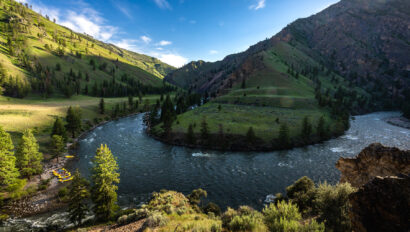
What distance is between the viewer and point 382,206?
1092 centimetres

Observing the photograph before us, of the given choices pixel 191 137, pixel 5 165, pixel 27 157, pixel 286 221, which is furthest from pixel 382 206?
pixel 191 137

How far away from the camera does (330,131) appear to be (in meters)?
87.0

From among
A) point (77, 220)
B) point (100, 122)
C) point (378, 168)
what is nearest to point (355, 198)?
point (378, 168)

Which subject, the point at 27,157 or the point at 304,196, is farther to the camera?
the point at 27,157

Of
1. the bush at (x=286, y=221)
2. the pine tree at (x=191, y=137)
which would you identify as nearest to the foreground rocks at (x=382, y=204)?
the bush at (x=286, y=221)

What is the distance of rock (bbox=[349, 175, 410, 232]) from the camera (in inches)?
403

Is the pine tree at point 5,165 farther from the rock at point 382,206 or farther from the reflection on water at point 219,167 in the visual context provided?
the rock at point 382,206

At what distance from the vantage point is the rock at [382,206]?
1023cm

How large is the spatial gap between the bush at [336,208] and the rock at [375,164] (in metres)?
10.9

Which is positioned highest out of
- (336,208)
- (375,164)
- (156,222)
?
(375,164)

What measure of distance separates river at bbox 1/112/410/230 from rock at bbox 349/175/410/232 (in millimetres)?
27753

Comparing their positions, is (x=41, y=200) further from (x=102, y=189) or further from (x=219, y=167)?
(x=219, y=167)

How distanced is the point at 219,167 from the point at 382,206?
4698 cm

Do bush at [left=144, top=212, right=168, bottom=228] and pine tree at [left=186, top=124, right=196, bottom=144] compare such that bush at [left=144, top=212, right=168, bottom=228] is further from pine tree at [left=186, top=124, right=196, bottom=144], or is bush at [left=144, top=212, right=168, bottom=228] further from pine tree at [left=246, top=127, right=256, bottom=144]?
pine tree at [left=246, top=127, right=256, bottom=144]
